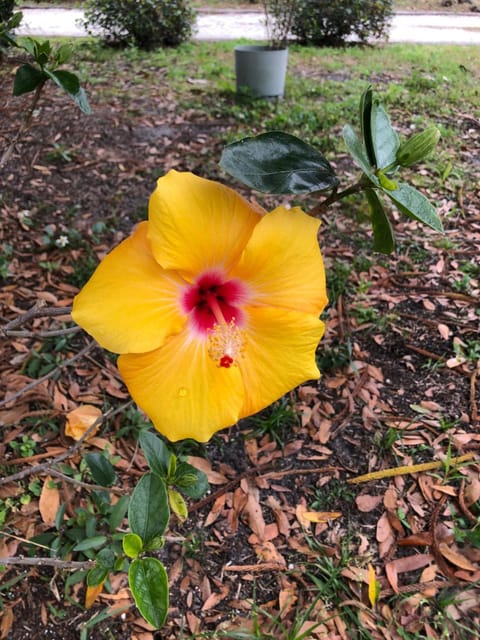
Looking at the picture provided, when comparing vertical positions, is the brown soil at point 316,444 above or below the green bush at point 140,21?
below

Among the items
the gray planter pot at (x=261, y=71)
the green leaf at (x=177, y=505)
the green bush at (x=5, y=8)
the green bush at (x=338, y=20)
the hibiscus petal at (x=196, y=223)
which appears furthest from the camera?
the green bush at (x=338, y=20)

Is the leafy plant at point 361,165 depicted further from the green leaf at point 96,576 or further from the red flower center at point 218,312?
the green leaf at point 96,576

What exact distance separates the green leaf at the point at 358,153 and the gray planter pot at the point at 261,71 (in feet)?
12.7

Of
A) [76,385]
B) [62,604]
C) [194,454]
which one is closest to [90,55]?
[76,385]

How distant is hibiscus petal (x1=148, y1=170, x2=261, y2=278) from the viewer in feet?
2.30

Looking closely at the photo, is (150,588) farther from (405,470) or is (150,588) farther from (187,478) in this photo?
(405,470)

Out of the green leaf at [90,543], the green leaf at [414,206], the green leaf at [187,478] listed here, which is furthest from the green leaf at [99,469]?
the green leaf at [414,206]

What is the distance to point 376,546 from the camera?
156 cm

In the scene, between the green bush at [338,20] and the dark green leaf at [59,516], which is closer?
the dark green leaf at [59,516]

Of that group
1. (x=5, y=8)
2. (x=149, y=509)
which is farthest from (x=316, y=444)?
(x=5, y=8)

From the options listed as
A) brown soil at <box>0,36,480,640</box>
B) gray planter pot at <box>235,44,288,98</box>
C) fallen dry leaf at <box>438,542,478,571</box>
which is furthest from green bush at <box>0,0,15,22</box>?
gray planter pot at <box>235,44,288,98</box>

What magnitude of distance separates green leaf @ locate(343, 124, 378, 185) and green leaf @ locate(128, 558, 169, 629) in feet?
2.09

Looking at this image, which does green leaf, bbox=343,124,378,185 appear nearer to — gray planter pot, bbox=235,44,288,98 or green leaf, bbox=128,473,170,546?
green leaf, bbox=128,473,170,546

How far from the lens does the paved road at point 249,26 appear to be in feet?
23.5
